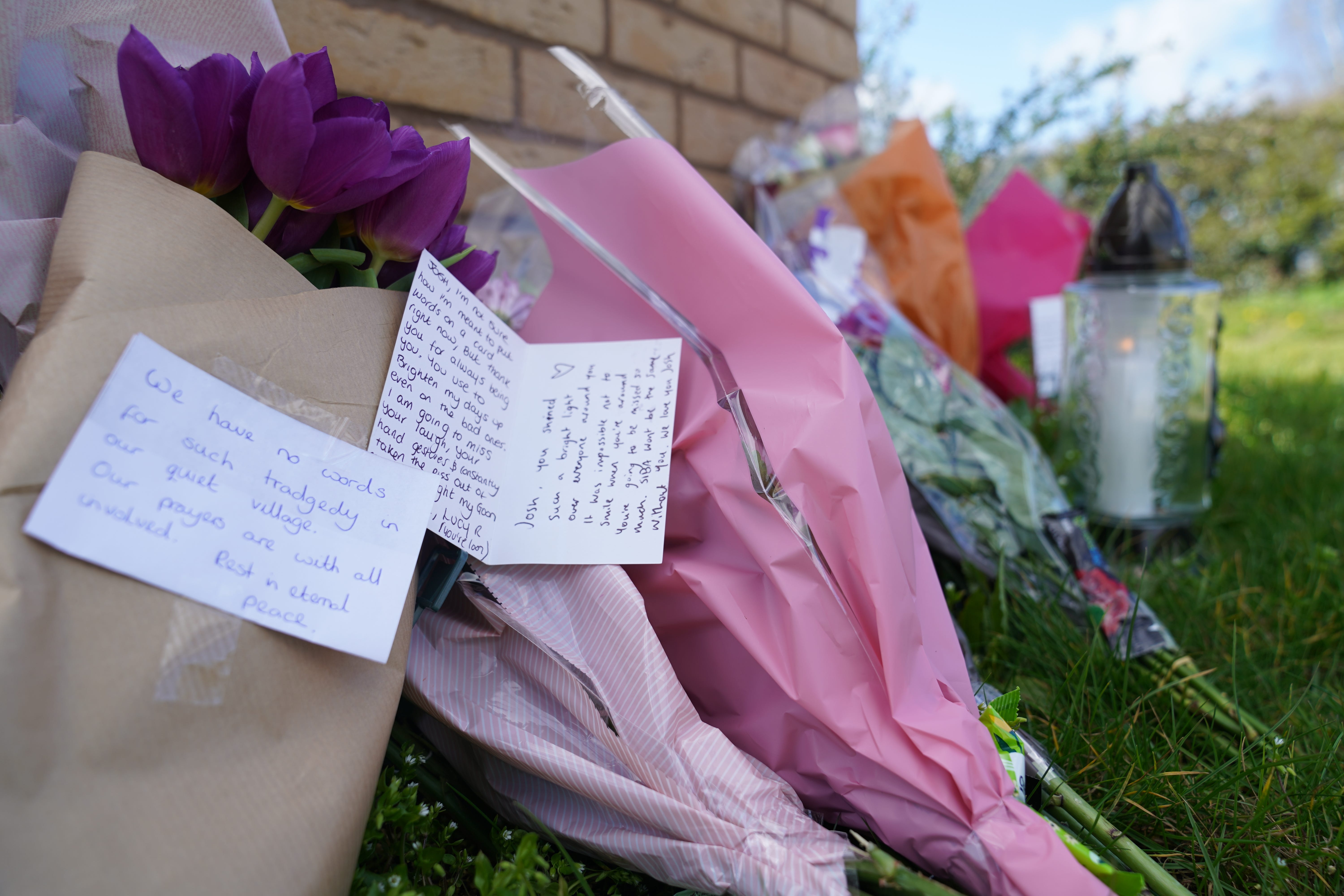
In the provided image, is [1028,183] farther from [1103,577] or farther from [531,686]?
[531,686]

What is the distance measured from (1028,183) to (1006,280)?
0.25 meters

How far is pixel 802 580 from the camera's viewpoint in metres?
0.57

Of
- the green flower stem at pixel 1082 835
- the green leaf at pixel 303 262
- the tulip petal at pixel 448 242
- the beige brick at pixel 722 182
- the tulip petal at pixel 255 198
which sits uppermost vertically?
the beige brick at pixel 722 182

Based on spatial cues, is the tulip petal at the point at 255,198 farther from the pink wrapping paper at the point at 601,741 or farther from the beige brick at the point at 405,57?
the beige brick at the point at 405,57

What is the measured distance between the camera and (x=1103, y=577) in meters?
0.92

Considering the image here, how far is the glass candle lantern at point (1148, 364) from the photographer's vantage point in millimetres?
1240

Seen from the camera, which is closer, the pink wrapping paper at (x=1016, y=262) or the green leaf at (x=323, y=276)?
the green leaf at (x=323, y=276)

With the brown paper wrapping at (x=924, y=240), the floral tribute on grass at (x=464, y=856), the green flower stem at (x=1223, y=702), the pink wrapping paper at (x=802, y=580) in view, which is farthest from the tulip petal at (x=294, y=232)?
the brown paper wrapping at (x=924, y=240)

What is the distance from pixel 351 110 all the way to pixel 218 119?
9 cm

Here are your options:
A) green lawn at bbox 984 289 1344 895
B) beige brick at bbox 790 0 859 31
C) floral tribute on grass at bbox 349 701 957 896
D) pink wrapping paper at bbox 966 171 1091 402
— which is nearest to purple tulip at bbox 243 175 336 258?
floral tribute on grass at bbox 349 701 957 896

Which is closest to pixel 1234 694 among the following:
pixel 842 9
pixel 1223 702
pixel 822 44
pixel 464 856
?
pixel 1223 702

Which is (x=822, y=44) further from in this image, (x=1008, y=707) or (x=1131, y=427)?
(x=1008, y=707)

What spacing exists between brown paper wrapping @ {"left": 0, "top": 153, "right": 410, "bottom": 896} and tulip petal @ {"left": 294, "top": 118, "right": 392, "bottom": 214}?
0.06 metres

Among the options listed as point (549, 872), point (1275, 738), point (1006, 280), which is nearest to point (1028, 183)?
point (1006, 280)
